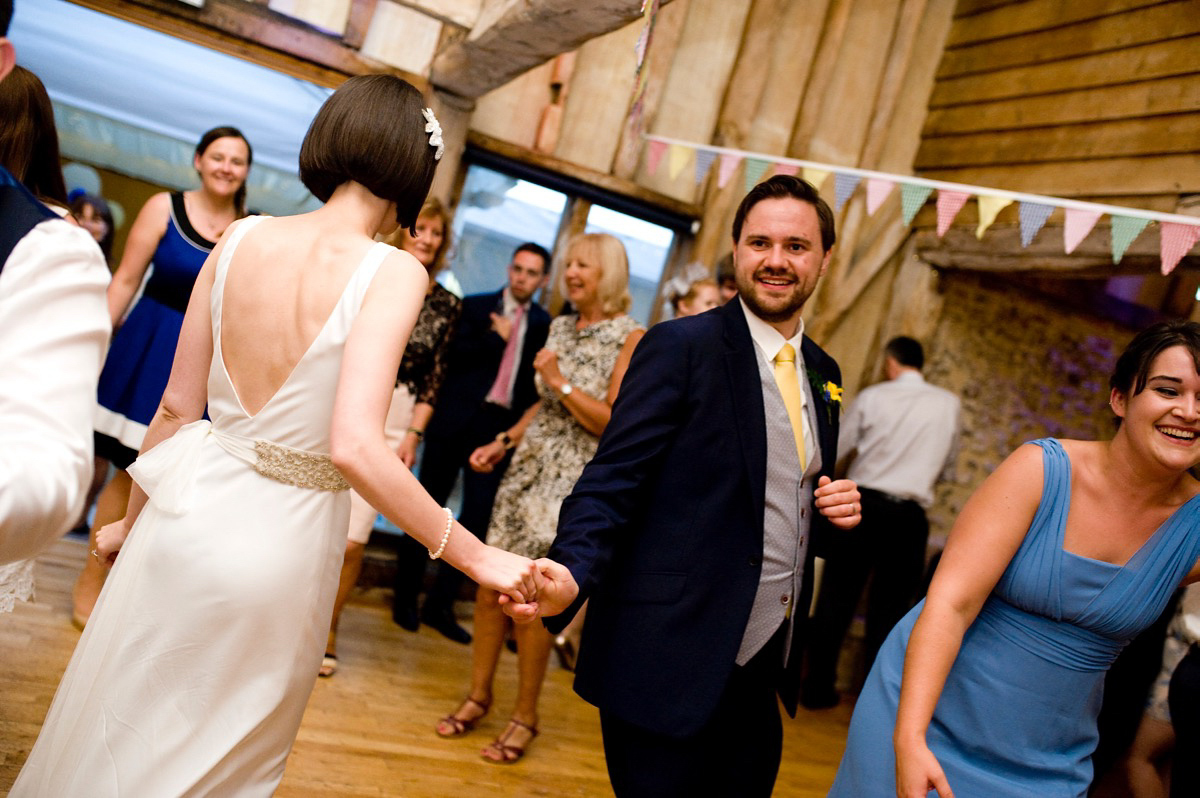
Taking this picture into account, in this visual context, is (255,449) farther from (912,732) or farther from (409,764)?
(409,764)

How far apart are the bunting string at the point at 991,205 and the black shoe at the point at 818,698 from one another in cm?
239

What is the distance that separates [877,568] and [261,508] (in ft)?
13.7

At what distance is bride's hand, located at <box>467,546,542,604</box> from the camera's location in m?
1.60

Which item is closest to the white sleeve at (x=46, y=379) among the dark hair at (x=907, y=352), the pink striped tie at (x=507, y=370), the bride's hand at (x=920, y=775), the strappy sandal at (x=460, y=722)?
the bride's hand at (x=920, y=775)

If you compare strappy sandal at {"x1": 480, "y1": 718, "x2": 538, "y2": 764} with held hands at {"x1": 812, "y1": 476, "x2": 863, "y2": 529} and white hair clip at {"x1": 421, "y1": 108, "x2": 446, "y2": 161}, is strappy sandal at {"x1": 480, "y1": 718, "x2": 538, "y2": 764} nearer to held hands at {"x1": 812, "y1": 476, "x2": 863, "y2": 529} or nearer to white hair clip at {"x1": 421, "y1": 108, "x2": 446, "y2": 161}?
held hands at {"x1": 812, "y1": 476, "x2": 863, "y2": 529}

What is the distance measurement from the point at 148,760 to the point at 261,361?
0.65m

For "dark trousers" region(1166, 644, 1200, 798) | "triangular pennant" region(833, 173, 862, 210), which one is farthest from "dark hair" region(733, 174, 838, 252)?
"triangular pennant" region(833, 173, 862, 210)

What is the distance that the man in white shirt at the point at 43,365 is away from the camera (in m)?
0.92

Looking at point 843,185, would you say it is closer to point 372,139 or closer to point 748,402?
point 748,402

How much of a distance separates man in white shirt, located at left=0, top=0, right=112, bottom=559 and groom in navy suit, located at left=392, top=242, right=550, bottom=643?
346 cm

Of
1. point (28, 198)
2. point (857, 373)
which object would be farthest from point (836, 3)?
point (28, 198)

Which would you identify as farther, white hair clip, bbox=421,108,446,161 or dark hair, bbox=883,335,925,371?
dark hair, bbox=883,335,925,371

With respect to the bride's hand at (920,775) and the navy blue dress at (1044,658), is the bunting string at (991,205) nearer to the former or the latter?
the navy blue dress at (1044,658)

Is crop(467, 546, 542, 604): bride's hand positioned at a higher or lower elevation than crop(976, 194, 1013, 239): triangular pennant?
lower
